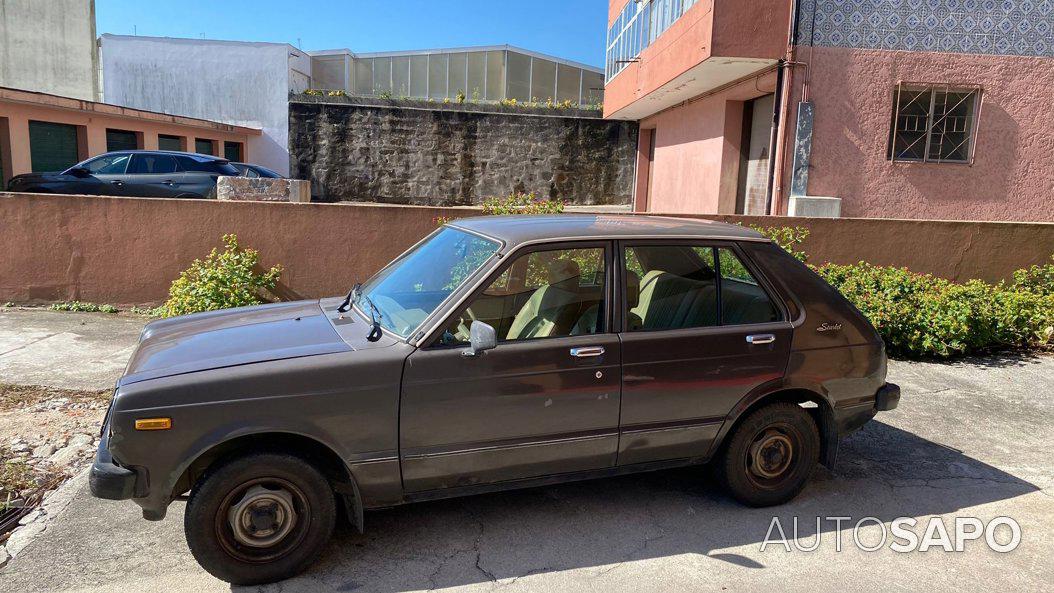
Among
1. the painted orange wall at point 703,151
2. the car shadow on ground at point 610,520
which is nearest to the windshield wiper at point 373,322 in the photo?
the car shadow on ground at point 610,520

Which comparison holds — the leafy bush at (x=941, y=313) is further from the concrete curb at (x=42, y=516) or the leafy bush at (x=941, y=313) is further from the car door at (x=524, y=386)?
the concrete curb at (x=42, y=516)

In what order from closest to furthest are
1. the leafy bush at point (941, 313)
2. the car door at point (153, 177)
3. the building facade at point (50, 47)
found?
the leafy bush at point (941, 313) → the car door at point (153, 177) → the building facade at point (50, 47)

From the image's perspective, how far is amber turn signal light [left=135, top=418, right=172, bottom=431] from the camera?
3.05 m

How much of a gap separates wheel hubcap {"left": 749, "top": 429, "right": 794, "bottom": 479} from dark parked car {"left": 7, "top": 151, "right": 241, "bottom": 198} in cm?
1241

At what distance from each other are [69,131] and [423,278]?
18083 mm

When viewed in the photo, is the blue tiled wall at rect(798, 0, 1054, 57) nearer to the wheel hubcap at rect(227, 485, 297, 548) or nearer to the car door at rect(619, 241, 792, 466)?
the car door at rect(619, 241, 792, 466)

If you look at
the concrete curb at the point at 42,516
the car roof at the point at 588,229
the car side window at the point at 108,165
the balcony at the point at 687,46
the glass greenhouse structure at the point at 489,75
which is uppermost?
the glass greenhouse structure at the point at 489,75

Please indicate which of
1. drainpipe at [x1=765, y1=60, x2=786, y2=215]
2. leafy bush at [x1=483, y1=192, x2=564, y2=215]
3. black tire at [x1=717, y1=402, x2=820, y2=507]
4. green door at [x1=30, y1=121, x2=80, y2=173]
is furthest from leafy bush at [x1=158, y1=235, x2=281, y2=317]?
green door at [x1=30, y1=121, x2=80, y2=173]

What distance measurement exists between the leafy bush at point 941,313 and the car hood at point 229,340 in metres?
5.29

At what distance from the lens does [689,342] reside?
12.7 feet

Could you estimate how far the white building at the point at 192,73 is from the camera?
2653cm

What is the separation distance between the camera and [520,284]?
4020 millimetres

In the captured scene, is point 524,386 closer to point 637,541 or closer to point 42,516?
point 637,541

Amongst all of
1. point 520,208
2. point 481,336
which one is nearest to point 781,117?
point 520,208
